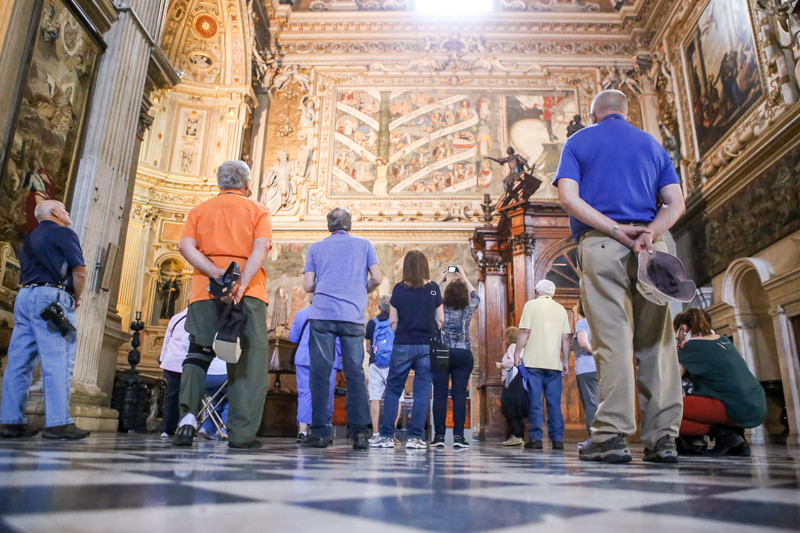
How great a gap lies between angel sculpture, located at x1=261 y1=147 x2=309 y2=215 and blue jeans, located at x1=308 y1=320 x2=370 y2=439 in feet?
31.2

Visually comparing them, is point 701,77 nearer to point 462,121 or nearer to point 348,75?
point 462,121

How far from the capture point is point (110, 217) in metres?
4.95

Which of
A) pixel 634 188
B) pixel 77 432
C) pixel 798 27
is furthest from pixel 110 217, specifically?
pixel 798 27

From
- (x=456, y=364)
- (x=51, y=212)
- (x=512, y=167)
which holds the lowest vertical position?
(x=456, y=364)

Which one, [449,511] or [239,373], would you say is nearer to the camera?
[449,511]

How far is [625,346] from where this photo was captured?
2207mm

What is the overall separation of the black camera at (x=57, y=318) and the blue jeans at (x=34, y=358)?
0.16 ft

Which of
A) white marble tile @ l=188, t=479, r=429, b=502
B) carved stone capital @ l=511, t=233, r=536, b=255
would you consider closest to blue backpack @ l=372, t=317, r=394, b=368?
white marble tile @ l=188, t=479, r=429, b=502

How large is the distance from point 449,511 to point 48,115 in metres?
4.73

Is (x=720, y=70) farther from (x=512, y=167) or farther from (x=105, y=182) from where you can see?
(x=105, y=182)

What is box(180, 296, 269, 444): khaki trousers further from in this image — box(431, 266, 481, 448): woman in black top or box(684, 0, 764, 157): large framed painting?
box(684, 0, 764, 157): large framed painting

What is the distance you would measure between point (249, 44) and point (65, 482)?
13313 mm

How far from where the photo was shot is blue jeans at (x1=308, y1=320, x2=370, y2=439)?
10.7 ft

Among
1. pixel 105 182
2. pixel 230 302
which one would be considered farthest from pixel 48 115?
pixel 230 302
